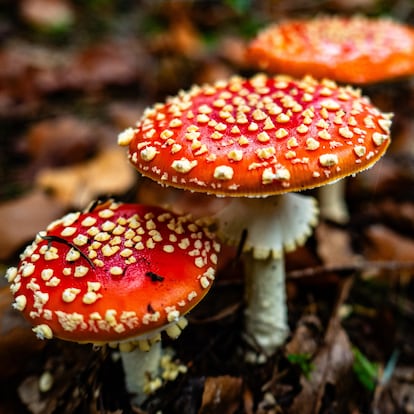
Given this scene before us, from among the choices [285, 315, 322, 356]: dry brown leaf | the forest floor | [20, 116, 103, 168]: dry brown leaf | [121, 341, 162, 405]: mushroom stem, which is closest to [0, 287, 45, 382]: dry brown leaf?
the forest floor

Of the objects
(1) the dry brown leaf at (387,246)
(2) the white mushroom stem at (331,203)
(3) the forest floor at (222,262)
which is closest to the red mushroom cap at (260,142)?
(3) the forest floor at (222,262)

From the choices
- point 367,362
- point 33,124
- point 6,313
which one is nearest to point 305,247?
point 367,362

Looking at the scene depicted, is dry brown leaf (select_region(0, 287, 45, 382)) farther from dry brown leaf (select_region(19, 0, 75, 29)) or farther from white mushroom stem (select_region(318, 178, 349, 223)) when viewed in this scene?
dry brown leaf (select_region(19, 0, 75, 29))

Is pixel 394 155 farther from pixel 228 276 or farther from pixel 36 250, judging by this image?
pixel 36 250

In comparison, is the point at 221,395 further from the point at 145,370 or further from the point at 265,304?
the point at 265,304

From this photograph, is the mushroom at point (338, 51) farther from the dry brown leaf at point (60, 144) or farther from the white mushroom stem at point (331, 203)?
the dry brown leaf at point (60, 144)

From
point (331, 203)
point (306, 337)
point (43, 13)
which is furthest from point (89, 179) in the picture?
point (43, 13)
